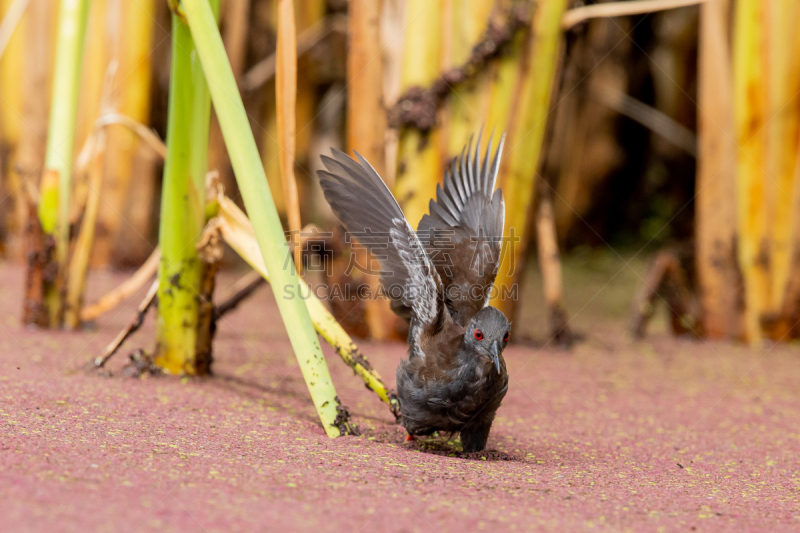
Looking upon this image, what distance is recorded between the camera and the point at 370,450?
5.87 ft

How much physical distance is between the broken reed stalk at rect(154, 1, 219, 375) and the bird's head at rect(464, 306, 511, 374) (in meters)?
0.98

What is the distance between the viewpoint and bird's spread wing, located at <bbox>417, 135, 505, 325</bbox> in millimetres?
2439

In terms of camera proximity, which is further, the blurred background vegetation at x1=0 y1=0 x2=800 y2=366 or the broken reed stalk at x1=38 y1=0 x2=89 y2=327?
the blurred background vegetation at x1=0 y1=0 x2=800 y2=366

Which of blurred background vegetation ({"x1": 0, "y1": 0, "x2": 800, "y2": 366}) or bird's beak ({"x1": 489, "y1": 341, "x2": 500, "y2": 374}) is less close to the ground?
blurred background vegetation ({"x1": 0, "y1": 0, "x2": 800, "y2": 366})

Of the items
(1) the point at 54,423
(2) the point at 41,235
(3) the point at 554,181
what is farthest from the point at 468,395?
(3) the point at 554,181

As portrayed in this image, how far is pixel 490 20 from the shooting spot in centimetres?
328

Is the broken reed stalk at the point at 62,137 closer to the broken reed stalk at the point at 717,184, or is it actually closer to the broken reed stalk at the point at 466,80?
the broken reed stalk at the point at 466,80

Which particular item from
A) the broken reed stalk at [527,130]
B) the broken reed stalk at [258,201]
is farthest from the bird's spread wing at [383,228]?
the broken reed stalk at [527,130]

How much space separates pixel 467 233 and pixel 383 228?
0.61 m

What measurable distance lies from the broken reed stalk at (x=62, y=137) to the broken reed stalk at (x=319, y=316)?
84 cm

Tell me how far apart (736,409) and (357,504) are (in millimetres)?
1934

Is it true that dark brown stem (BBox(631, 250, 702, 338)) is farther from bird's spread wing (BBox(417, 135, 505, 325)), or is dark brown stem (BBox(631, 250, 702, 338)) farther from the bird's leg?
the bird's leg

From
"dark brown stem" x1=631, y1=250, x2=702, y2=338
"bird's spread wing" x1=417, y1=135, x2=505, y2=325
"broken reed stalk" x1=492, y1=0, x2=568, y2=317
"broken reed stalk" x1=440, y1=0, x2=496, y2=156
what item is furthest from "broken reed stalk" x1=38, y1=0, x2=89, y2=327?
"dark brown stem" x1=631, y1=250, x2=702, y2=338

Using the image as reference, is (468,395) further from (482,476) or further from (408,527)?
(408,527)
